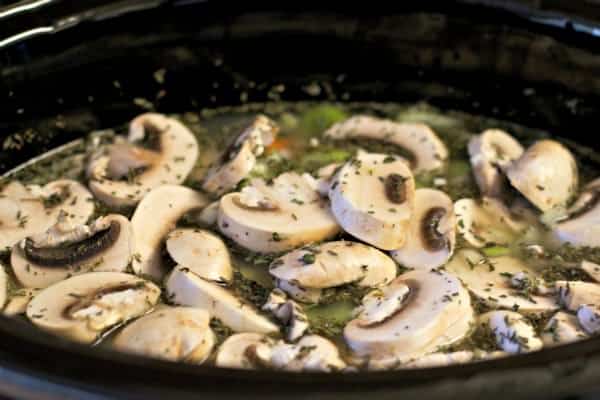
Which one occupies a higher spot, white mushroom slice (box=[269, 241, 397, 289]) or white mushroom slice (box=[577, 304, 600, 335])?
white mushroom slice (box=[269, 241, 397, 289])

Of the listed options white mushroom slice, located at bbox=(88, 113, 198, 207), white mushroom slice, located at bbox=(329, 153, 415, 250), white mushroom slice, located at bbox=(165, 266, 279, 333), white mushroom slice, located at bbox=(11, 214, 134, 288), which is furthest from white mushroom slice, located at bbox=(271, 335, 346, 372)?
white mushroom slice, located at bbox=(88, 113, 198, 207)

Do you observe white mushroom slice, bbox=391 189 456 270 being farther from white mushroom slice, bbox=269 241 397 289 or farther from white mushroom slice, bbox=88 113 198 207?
white mushroom slice, bbox=88 113 198 207

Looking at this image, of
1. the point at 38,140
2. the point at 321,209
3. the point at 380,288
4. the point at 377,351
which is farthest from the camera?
the point at 38,140

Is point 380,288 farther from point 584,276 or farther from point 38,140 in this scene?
point 38,140

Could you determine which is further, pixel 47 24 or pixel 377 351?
A: pixel 47 24

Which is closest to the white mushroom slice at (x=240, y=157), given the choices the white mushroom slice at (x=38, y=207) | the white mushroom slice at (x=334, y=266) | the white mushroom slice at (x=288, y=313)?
the white mushroom slice at (x=38, y=207)

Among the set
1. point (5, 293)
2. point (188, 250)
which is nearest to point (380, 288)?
point (188, 250)

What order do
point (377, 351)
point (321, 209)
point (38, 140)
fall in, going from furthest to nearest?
point (38, 140) < point (321, 209) < point (377, 351)

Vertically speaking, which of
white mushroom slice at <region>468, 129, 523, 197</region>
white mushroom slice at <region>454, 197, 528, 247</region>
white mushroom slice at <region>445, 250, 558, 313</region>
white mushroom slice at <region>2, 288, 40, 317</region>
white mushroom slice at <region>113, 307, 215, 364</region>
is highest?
white mushroom slice at <region>468, 129, 523, 197</region>
